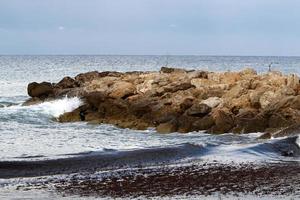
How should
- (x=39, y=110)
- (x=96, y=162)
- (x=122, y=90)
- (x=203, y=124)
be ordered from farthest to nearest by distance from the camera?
(x=39, y=110) < (x=122, y=90) < (x=203, y=124) < (x=96, y=162)

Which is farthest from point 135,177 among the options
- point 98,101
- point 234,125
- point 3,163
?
point 98,101

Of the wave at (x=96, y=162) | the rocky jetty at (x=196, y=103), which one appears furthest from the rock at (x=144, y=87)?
the wave at (x=96, y=162)

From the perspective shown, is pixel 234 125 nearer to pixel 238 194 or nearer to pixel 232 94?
pixel 232 94

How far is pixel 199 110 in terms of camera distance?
31359mm

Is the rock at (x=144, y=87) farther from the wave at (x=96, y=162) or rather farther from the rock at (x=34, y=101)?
the wave at (x=96, y=162)

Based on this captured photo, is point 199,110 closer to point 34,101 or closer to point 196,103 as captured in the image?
point 196,103

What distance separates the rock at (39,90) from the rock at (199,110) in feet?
52.7

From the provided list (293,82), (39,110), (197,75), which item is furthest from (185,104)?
(39,110)

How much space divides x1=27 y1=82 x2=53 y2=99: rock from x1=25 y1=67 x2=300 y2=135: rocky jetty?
294cm

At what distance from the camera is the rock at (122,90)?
37.3 meters

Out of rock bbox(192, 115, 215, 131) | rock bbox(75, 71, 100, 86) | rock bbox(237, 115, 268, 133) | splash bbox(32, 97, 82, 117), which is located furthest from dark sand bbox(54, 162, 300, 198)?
rock bbox(75, 71, 100, 86)

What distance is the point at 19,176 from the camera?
15766mm

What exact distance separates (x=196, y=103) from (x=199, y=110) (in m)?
1.23

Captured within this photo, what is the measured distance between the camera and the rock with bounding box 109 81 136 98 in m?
37.3
